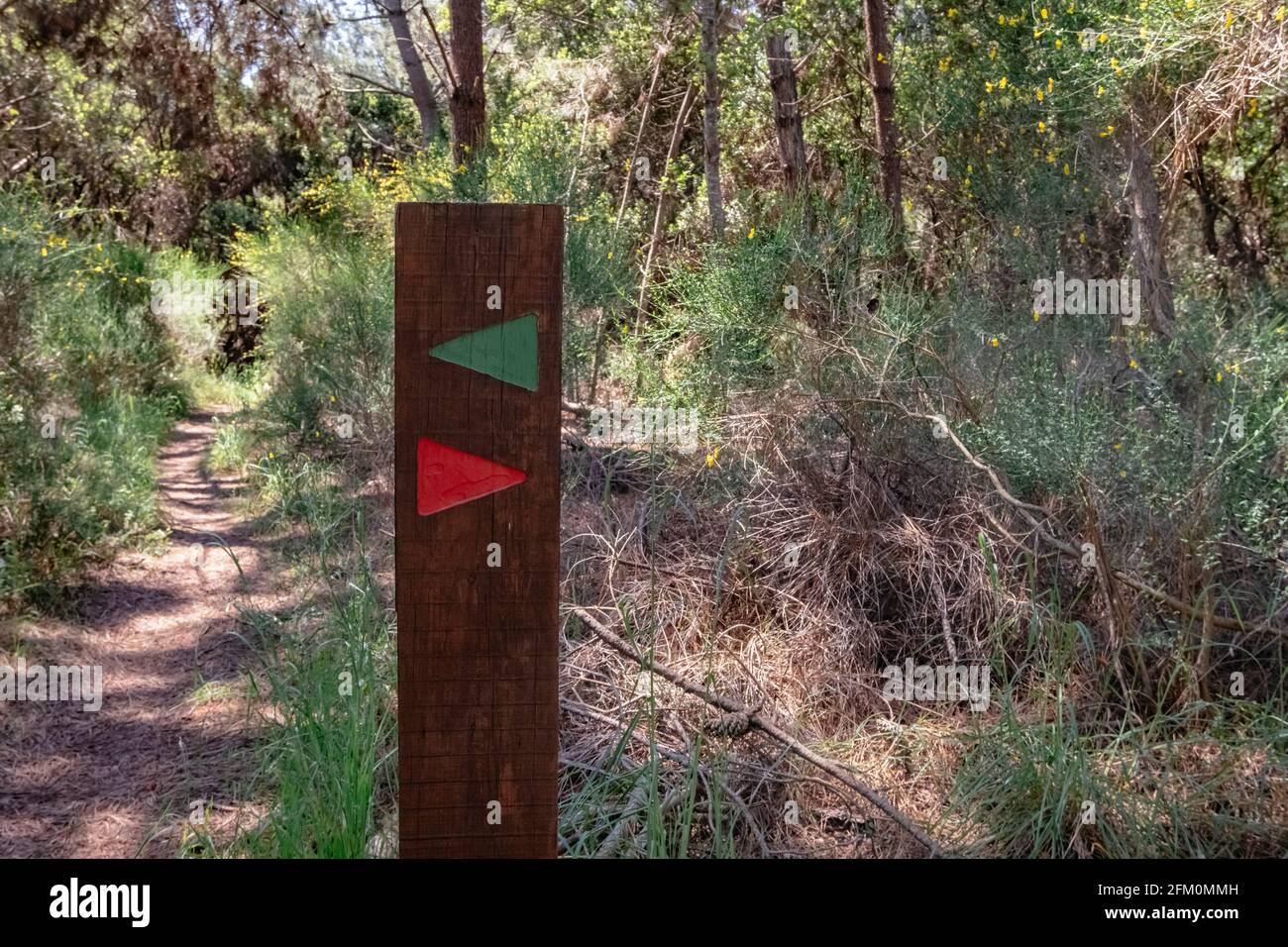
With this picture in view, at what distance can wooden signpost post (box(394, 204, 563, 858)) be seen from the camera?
182 centimetres

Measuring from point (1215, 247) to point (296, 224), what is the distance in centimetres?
991

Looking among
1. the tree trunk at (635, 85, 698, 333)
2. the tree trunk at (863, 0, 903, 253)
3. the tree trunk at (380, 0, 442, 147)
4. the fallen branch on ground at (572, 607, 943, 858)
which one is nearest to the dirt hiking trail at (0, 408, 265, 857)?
the fallen branch on ground at (572, 607, 943, 858)

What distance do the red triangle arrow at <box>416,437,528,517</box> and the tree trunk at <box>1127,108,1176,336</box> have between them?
584 centimetres

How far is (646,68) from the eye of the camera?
11812 mm

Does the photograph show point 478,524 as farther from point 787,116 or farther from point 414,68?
point 414,68

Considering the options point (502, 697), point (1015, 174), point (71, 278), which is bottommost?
point (502, 697)

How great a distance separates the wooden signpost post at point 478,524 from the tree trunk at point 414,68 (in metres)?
12.5

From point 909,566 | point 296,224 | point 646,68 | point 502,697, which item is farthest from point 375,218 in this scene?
point 502,697

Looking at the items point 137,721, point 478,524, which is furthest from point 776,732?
point 137,721

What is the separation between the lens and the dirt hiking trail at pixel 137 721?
160 inches

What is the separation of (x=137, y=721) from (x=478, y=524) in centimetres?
399

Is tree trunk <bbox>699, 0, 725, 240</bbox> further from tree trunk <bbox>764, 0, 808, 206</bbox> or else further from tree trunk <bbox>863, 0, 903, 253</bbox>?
tree trunk <bbox>863, 0, 903, 253</bbox>

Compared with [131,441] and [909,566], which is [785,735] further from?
[131,441]

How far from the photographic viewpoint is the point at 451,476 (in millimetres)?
1842
